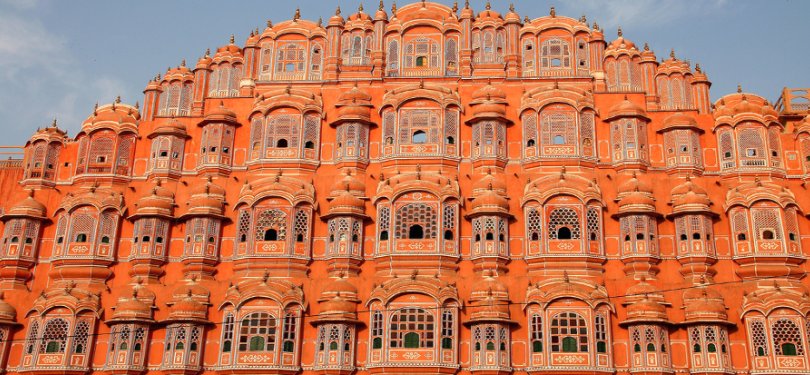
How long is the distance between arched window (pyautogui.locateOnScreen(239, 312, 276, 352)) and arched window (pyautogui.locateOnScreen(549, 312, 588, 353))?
10.5 m

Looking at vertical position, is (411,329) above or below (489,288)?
below

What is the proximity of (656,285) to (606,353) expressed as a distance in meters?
3.56

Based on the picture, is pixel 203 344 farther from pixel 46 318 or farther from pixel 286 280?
pixel 46 318

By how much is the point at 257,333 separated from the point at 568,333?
11.7 m

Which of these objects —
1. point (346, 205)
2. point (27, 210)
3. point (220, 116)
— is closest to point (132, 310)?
point (27, 210)

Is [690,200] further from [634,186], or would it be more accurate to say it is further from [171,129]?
[171,129]

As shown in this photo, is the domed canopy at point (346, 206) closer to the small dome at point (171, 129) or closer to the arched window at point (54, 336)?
the small dome at point (171, 129)

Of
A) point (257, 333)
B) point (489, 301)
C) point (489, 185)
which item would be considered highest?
point (489, 185)

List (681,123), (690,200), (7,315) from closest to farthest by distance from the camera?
(690,200)
(7,315)
(681,123)

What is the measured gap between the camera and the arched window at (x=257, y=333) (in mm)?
31969

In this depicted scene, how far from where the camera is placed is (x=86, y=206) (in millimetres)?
35156

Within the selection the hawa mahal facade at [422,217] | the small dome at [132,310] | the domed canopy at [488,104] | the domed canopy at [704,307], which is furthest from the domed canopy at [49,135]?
the domed canopy at [704,307]

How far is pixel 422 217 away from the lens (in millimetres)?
33625

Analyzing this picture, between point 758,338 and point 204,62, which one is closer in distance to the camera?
point 758,338
